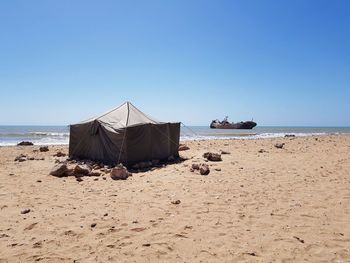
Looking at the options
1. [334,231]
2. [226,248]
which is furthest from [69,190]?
[334,231]

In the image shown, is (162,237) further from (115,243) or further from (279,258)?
(279,258)

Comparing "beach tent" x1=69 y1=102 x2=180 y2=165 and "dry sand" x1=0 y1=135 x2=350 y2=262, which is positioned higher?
"beach tent" x1=69 y1=102 x2=180 y2=165

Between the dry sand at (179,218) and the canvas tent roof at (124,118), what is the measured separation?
3.11 m

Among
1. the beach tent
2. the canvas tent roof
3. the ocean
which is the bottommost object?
the ocean

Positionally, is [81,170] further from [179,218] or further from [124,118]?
[179,218]

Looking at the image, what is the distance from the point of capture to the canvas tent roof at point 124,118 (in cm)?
1237

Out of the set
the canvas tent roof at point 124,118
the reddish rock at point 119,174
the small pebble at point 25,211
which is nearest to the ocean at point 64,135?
the canvas tent roof at point 124,118

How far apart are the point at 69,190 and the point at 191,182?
132 inches

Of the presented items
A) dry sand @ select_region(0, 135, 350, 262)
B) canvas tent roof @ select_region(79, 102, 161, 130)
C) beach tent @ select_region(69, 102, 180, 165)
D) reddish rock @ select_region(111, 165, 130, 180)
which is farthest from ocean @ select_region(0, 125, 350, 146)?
dry sand @ select_region(0, 135, 350, 262)

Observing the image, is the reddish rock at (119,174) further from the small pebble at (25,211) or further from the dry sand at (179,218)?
the small pebble at (25,211)

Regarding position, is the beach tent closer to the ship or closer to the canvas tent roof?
the canvas tent roof

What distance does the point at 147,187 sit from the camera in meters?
8.34

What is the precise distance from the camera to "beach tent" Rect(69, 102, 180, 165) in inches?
468

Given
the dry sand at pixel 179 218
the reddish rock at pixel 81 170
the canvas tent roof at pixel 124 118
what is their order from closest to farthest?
the dry sand at pixel 179 218
the reddish rock at pixel 81 170
the canvas tent roof at pixel 124 118
